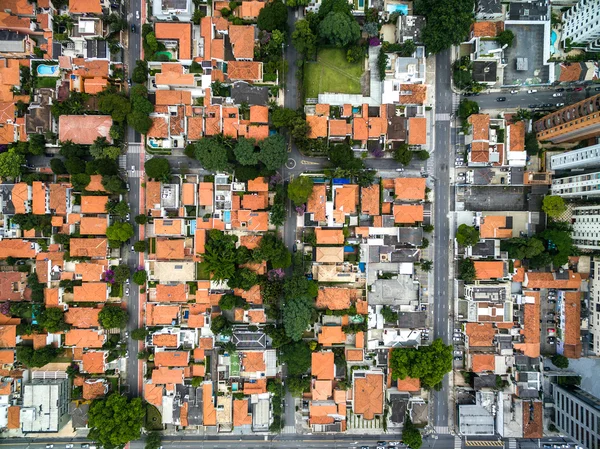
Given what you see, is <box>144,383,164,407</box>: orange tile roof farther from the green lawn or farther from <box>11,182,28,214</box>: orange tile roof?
the green lawn

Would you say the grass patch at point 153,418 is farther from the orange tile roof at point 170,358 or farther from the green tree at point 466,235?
the green tree at point 466,235

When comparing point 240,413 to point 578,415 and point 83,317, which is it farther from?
point 578,415

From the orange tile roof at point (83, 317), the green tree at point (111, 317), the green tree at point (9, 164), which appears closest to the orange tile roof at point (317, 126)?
the green tree at point (111, 317)

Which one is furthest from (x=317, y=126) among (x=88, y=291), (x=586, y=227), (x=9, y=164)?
(x=9, y=164)

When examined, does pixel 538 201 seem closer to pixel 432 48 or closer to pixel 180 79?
pixel 432 48

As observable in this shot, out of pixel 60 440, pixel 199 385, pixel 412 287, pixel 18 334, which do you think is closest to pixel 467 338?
pixel 412 287
